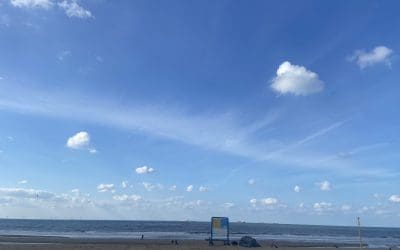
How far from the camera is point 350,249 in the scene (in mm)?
53906

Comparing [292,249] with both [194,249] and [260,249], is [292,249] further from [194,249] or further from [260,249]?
[194,249]

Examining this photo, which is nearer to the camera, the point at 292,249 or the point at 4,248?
the point at 4,248

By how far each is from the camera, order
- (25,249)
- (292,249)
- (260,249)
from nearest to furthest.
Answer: (25,249) → (260,249) → (292,249)

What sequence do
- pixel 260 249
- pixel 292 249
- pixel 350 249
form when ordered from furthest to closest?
pixel 350 249 < pixel 292 249 < pixel 260 249

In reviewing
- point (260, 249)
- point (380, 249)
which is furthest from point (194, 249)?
point (380, 249)

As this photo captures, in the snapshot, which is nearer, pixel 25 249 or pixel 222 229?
pixel 25 249

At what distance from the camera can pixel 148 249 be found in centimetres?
4316

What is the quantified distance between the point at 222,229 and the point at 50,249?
1791 centimetres

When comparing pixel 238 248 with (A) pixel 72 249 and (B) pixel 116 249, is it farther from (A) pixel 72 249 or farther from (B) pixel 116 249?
(A) pixel 72 249

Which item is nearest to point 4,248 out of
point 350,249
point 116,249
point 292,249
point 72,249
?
point 72,249

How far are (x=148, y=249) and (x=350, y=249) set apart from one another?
2430 centimetres

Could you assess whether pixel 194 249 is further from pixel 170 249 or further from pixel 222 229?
pixel 222 229

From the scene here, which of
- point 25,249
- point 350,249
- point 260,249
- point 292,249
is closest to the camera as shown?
point 25,249

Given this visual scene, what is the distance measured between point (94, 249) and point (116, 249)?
2258 millimetres
